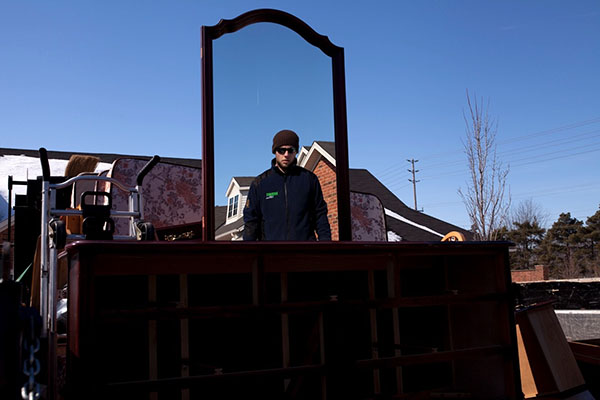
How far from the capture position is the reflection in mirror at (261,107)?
5273 millimetres

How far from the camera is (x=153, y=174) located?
6637mm

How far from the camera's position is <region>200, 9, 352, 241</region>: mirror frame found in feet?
16.6

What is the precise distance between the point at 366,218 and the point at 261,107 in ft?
11.2

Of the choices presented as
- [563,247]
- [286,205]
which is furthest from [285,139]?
[563,247]

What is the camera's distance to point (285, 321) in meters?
4.14

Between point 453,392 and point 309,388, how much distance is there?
1.25 metres

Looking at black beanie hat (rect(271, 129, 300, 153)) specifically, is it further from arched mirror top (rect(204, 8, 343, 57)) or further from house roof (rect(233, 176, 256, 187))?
arched mirror top (rect(204, 8, 343, 57))

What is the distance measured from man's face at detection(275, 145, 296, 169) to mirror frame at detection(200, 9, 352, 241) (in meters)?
0.65

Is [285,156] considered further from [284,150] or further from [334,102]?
[334,102]

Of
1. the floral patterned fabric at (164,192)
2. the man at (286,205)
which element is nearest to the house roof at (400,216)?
the floral patterned fabric at (164,192)

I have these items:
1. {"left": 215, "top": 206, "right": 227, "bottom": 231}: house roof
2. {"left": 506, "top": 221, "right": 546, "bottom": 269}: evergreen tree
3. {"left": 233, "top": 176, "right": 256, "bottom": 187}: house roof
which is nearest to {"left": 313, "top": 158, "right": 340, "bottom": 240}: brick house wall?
{"left": 233, "top": 176, "right": 256, "bottom": 187}: house roof

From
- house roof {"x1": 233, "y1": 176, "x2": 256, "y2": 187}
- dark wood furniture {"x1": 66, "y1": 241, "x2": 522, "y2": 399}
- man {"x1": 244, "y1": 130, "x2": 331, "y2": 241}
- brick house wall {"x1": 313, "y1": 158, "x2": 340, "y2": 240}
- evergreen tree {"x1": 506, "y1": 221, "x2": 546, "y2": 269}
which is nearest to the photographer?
dark wood furniture {"x1": 66, "y1": 241, "x2": 522, "y2": 399}

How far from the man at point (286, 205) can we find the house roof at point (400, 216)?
1713 cm

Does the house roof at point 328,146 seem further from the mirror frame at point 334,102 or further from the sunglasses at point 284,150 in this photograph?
the sunglasses at point 284,150
